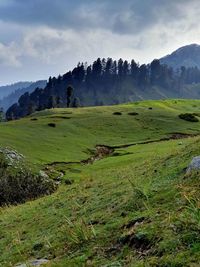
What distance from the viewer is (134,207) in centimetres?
1416

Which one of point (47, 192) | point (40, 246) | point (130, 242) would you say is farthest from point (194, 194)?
point (47, 192)

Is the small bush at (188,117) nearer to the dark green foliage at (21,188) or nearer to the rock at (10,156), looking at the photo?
the rock at (10,156)

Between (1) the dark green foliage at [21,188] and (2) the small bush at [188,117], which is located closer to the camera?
(1) the dark green foliage at [21,188]

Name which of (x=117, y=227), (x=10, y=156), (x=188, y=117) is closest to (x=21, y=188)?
(x=10, y=156)

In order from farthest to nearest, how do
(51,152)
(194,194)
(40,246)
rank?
(51,152), (40,246), (194,194)

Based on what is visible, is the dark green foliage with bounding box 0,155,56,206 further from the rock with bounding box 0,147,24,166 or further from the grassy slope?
the grassy slope

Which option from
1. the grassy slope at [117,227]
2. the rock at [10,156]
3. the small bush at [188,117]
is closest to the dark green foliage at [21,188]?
the rock at [10,156]

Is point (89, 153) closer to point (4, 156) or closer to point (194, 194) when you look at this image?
point (4, 156)

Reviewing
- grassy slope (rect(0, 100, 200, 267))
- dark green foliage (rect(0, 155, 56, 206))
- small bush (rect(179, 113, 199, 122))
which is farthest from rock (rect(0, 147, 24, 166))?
small bush (rect(179, 113, 199, 122))

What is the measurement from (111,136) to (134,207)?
69.3 metres

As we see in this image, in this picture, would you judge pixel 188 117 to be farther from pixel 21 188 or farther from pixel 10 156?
pixel 21 188

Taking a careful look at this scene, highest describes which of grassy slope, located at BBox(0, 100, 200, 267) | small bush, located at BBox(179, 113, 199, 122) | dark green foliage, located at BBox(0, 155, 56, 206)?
grassy slope, located at BBox(0, 100, 200, 267)

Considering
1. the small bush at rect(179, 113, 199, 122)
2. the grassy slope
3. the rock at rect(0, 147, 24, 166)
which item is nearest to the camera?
the grassy slope

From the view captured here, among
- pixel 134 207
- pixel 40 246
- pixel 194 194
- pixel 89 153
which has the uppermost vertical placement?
pixel 194 194
